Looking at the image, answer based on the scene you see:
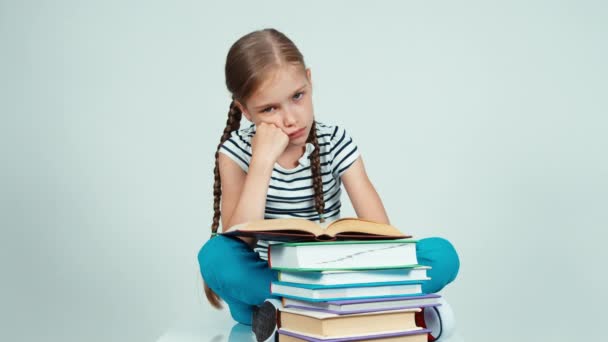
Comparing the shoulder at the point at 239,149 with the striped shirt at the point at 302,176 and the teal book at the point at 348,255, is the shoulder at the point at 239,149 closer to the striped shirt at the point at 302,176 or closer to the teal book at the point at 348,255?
the striped shirt at the point at 302,176

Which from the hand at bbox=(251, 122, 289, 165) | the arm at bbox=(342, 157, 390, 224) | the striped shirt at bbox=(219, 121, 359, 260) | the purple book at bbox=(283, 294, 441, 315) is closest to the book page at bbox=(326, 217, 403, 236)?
the purple book at bbox=(283, 294, 441, 315)

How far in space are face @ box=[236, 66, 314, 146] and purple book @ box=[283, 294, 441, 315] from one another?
2.03 ft

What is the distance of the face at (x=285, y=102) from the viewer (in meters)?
1.88

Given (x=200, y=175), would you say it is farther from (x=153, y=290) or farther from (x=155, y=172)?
(x=153, y=290)

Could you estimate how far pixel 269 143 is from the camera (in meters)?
1.88

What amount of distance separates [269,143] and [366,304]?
69 cm

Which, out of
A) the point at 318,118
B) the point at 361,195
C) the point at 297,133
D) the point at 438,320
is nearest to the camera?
the point at 438,320

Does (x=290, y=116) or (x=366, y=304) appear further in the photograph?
(x=290, y=116)

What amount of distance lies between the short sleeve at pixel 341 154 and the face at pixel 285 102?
0.23 meters

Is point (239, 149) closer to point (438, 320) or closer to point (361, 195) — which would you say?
point (361, 195)

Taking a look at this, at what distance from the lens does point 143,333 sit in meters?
2.71

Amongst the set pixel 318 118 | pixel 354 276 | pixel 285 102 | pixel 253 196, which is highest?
pixel 318 118

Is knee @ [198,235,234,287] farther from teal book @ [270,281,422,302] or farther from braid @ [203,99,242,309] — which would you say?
braid @ [203,99,242,309]

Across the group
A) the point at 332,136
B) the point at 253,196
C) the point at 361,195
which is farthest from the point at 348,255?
the point at 332,136
